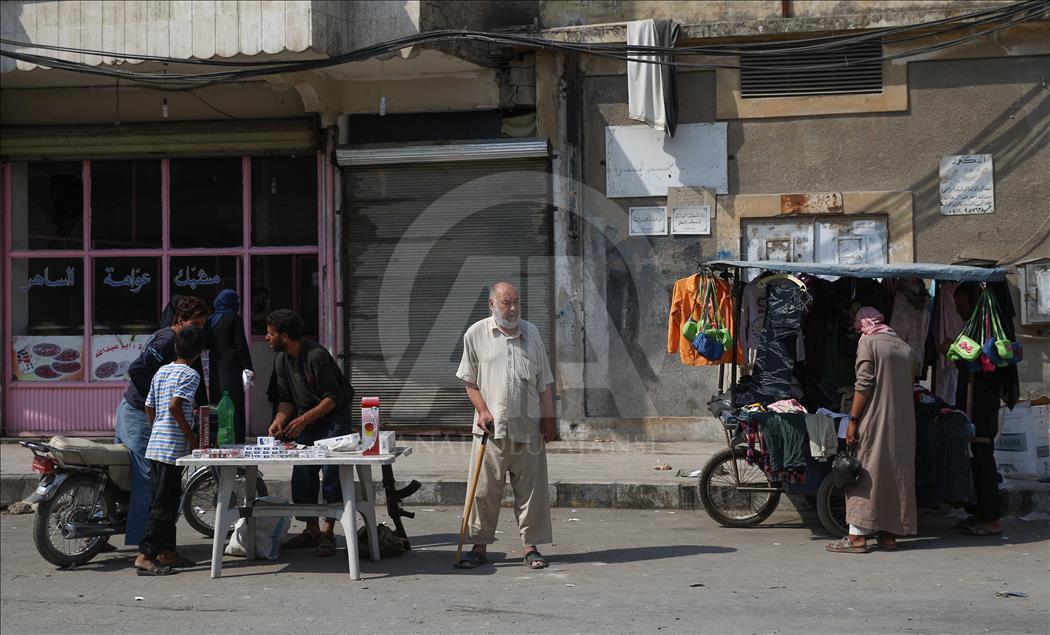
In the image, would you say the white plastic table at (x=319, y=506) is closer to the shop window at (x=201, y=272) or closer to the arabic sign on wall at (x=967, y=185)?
the shop window at (x=201, y=272)

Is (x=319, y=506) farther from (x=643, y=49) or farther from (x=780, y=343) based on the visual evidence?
(x=643, y=49)

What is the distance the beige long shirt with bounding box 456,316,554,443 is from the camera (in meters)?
7.52

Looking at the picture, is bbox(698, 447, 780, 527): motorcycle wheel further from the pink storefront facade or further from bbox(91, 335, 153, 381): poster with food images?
bbox(91, 335, 153, 381): poster with food images

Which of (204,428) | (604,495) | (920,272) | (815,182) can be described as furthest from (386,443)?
(815,182)

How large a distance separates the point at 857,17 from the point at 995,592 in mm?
7021

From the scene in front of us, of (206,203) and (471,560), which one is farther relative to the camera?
(206,203)

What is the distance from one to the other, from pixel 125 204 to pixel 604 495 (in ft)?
22.8

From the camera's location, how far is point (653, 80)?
12297 millimetres

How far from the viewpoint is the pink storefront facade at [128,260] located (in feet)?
44.7

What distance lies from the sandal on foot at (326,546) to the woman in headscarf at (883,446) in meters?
3.23

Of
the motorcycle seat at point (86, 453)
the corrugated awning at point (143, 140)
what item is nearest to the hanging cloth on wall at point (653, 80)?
the corrugated awning at point (143, 140)

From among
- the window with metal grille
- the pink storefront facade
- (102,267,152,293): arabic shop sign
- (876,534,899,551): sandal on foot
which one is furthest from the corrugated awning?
(876,534,899,551): sandal on foot

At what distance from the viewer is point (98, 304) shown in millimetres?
13859

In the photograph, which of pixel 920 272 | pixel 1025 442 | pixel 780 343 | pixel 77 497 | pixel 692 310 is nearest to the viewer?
pixel 77 497
